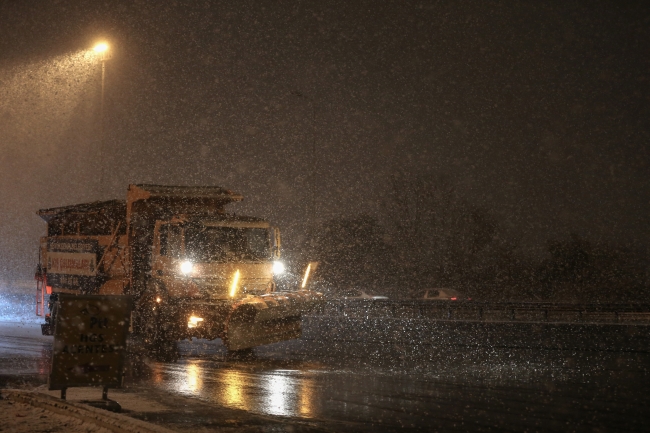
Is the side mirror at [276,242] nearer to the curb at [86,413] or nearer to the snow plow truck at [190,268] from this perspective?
the snow plow truck at [190,268]

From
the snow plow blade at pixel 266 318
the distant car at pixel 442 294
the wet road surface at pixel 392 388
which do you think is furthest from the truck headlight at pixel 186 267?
the distant car at pixel 442 294

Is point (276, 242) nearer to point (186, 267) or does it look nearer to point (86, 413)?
point (186, 267)

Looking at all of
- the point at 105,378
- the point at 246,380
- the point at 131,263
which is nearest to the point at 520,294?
the point at 131,263

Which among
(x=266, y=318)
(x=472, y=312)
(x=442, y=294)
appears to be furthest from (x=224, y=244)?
(x=442, y=294)

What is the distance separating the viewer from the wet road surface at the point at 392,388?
9.87 m

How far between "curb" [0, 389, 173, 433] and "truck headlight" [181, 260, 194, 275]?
7866 mm

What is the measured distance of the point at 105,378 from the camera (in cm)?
1026

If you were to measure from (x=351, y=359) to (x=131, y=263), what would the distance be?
20.4 feet

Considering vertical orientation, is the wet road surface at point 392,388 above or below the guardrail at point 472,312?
below

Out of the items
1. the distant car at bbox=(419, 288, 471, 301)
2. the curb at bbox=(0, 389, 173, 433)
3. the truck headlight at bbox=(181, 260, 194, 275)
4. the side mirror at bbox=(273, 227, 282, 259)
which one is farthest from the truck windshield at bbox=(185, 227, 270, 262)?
the distant car at bbox=(419, 288, 471, 301)

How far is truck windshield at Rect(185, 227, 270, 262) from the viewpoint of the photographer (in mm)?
18703

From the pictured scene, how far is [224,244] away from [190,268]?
1047mm

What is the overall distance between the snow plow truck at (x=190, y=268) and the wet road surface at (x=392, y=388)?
2.66 feet

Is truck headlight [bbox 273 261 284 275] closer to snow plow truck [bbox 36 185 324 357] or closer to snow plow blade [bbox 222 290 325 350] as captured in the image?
snow plow truck [bbox 36 185 324 357]
